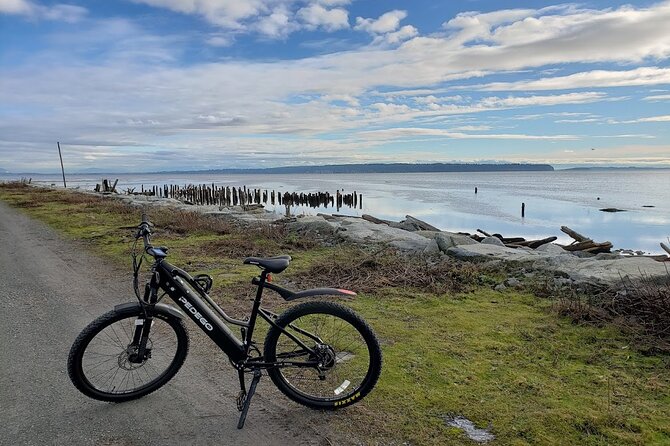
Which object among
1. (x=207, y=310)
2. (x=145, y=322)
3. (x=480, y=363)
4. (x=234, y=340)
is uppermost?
(x=207, y=310)

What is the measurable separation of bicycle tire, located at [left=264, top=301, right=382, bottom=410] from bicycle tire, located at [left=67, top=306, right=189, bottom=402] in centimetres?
86

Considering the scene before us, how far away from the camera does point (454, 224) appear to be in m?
27.5

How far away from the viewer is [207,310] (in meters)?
3.49

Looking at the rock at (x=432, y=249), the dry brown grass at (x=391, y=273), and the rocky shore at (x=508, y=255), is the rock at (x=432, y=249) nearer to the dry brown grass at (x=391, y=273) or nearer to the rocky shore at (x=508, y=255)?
the rocky shore at (x=508, y=255)

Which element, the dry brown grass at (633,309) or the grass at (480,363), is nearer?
the grass at (480,363)

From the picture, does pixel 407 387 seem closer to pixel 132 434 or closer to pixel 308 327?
pixel 308 327

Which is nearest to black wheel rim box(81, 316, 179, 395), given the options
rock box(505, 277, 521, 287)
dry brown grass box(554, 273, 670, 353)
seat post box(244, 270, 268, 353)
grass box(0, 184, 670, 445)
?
seat post box(244, 270, 268, 353)

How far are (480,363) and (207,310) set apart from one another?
257cm

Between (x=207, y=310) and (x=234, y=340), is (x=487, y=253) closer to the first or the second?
(x=234, y=340)

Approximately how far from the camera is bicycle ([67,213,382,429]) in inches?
137

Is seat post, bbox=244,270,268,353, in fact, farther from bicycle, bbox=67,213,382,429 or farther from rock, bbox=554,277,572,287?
rock, bbox=554,277,572,287

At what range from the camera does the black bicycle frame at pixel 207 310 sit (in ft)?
11.3

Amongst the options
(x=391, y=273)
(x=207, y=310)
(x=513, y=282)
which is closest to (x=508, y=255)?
(x=513, y=282)

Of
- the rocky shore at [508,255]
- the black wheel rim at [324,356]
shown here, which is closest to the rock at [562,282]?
the rocky shore at [508,255]
